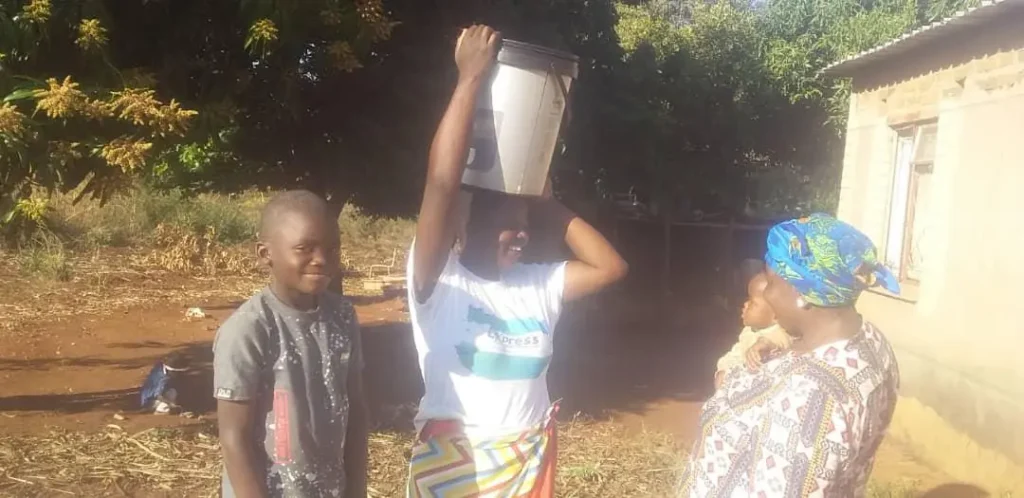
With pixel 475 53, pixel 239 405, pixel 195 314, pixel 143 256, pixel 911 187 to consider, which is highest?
pixel 475 53

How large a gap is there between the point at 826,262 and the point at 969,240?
15.8 feet

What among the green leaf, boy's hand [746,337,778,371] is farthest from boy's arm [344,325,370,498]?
the green leaf

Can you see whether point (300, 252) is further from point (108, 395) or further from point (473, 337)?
point (108, 395)

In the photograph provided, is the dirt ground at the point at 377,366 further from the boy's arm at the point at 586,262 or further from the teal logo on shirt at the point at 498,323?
the teal logo on shirt at the point at 498,323

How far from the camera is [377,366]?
8.28 metres

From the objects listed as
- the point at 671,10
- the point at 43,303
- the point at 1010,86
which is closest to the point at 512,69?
the point at 1010,86

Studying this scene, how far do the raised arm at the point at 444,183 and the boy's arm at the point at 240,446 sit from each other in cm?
46

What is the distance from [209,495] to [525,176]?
353 centimetres

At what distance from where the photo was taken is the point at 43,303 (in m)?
10.8

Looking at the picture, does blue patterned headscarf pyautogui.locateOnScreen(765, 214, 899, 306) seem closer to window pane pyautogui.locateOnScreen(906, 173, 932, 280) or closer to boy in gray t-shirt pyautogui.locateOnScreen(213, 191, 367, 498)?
boy in gray t-shirt pyautogui.locateOnScreen(213, 191, 367, 498)

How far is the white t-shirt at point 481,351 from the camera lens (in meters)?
1.91

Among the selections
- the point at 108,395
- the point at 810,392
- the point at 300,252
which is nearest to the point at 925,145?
the point at 810,392

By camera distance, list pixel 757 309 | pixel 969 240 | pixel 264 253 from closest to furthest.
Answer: pixel 264 253
pixel 757 309
pixel 969 240

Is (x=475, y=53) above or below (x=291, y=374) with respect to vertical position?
above
